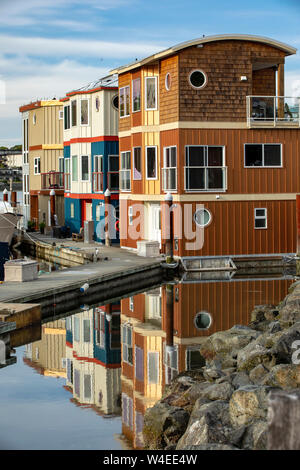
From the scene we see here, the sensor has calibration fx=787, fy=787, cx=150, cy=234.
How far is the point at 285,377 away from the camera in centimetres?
1192

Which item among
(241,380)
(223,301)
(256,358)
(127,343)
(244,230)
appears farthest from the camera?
(244,230)

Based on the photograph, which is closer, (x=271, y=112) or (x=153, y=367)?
(x=153, y=367)

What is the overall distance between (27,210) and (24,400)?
37.5 meters

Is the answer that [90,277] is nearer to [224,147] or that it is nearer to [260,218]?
[224,147]

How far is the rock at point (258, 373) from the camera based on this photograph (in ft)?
41.9

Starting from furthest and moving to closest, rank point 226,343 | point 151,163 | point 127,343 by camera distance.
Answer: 1. point 151,163
2. point 127,343
3. point 226,343

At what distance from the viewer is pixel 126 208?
33406 millimetres

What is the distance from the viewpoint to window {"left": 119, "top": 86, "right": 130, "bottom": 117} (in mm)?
33031

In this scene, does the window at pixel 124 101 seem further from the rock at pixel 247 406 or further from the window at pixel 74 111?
the rock at pixel 247 406

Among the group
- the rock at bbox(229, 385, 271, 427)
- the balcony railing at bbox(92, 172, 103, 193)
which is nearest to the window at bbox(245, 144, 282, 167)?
the balcony railing at bbox(92, 172, 103, 193)

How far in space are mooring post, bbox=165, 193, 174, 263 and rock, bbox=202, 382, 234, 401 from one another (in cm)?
1553

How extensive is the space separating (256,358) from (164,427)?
2738mm

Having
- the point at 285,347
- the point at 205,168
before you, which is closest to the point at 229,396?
the point at 285,347

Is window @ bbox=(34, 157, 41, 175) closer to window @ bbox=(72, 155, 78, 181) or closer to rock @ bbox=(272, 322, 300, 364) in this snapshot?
window @ bbox=(72, 155, 78, 181)
